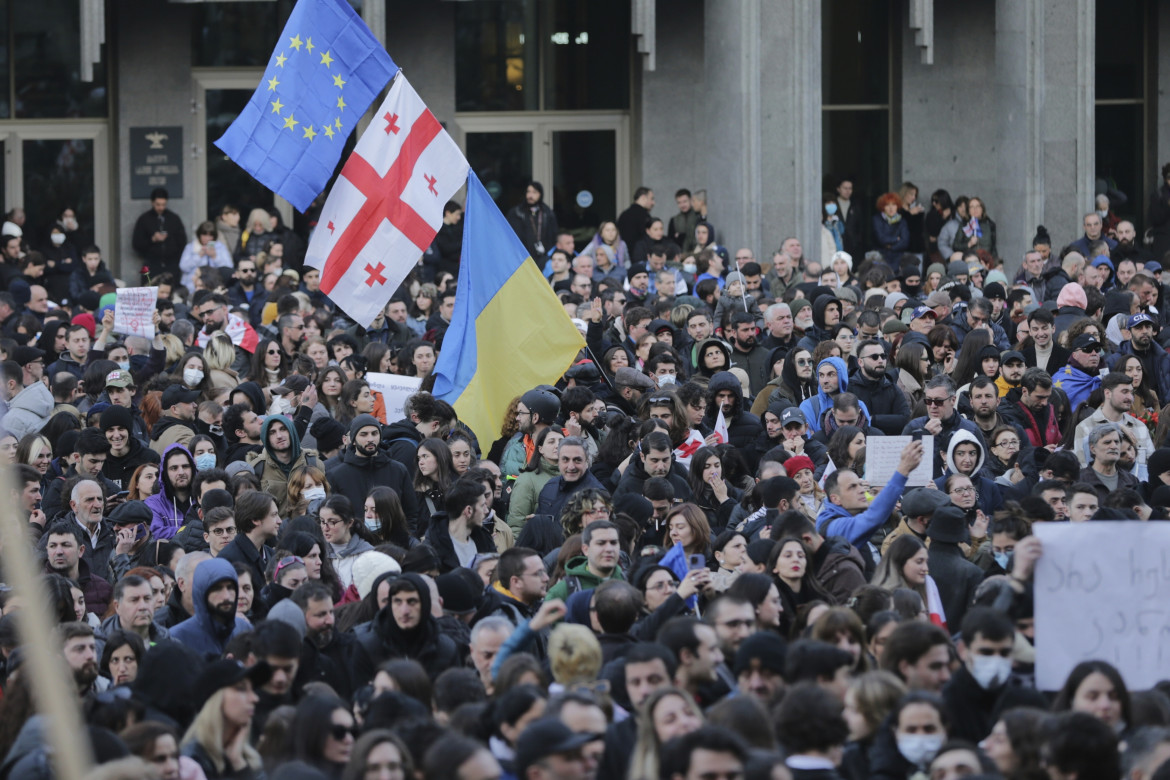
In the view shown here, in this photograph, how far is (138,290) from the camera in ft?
52.7

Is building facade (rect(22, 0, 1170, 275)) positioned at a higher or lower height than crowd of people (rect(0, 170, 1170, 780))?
higher

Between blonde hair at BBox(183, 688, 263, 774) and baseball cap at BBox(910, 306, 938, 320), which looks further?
baseball cap at BBox(910, 306, 938, 320)

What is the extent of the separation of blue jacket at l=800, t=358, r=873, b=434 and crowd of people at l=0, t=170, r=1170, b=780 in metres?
0.04

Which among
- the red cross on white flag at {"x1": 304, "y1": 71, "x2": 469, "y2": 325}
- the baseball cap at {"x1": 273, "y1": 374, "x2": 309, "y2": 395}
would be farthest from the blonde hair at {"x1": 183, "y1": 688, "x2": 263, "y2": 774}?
the baseball cap at {"x1": 273, "y1": 374, "x2": 309, "y2": 395}

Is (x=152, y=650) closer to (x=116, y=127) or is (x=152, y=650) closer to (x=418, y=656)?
(x=418, y=656)

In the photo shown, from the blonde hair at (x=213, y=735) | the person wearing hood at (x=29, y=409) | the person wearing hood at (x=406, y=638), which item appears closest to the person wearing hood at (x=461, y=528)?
the person wearing hood at (x=406, y=638)

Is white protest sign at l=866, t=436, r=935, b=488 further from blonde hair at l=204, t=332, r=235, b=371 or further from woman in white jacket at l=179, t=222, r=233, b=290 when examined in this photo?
woman in white jacket at l=179, t=222, r=233, b=290

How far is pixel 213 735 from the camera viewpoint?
23.5ft

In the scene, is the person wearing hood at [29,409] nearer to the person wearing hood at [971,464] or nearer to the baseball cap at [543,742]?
the person wearing hood at [971,464]

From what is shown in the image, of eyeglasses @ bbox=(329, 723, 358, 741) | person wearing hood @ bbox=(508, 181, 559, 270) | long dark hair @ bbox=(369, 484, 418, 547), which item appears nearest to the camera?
eyeglasses @ bbox=(329, 723, 358, 741)

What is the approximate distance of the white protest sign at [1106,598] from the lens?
7.48 m

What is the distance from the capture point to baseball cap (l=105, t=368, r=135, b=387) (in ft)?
45.4

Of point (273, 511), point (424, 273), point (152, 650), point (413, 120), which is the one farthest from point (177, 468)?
point (424, 273)

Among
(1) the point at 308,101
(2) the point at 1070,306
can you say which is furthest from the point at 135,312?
(2) the point at 1070,306
